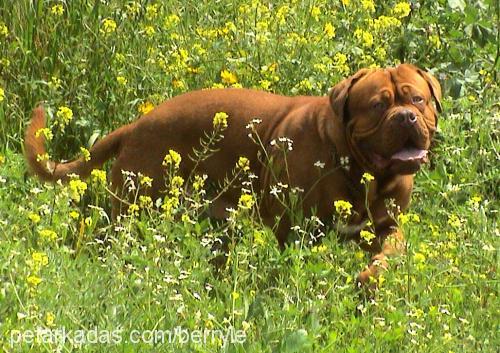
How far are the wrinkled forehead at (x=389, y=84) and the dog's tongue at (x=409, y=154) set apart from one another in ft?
0.80

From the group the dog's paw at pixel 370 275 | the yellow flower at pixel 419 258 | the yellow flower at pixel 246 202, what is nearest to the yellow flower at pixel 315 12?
the dog's paw at pixel 370 275

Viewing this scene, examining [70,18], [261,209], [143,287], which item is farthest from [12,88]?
A: [143,287]

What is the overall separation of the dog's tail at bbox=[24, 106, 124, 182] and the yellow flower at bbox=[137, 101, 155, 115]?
0.43 m

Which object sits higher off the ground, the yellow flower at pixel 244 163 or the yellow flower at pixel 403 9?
the yellow flower at pixel 403 9

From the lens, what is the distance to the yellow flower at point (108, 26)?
7.15m

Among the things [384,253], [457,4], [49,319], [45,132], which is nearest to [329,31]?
[457,4]

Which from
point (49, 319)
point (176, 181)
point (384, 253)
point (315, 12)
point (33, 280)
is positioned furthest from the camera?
point (315, 12)

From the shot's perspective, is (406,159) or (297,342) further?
(406,159)

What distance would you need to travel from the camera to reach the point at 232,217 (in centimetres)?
520

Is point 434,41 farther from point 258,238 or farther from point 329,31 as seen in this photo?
point 258,238

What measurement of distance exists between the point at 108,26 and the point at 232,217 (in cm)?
224

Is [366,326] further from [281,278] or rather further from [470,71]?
[470,71]

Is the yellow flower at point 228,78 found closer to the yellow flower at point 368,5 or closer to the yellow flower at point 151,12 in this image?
the yellow flower at point 151,12

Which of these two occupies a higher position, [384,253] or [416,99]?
[416,99]
